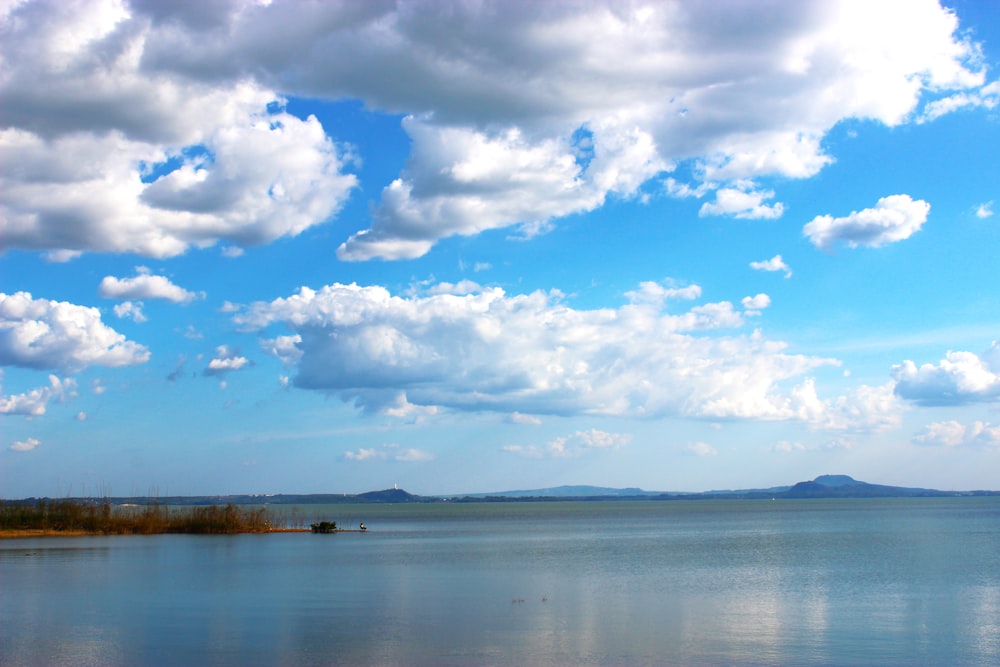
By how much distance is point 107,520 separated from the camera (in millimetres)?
105438

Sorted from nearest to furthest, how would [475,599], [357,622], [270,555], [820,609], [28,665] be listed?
[28,665] → [357,622] → [820,609] → [475,599] → [270,555]

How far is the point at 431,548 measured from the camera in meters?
87.1

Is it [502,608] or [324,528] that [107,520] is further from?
[502,608]

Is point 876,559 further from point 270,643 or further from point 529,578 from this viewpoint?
point 270,643

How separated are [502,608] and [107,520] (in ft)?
264

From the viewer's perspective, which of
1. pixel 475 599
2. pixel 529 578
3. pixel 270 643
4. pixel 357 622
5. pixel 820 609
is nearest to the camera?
pixel 270 643

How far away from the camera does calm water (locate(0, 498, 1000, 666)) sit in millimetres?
29281

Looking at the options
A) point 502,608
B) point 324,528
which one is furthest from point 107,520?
point 502,608

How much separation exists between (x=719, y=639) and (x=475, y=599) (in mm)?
14493

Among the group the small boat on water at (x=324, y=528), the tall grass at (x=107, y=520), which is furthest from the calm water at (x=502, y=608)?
the small boat on water at (x=324, y=528)

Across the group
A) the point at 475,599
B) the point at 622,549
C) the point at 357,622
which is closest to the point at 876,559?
the point at 622,549

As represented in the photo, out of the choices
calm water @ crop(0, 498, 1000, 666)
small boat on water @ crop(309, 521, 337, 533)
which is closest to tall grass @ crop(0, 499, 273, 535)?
small boat on water @ crop(309, 521, 337, 533)

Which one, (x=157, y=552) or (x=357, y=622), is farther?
(x=157, y=552)

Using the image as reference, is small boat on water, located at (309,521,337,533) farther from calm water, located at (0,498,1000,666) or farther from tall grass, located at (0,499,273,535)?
calm water, located at (0,498,1000,666)
